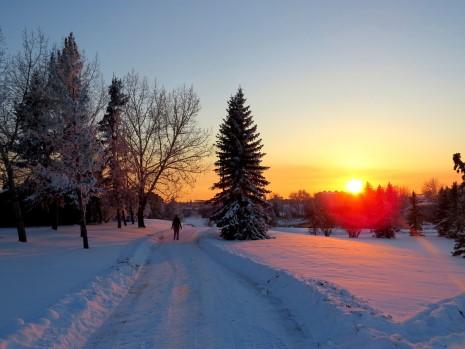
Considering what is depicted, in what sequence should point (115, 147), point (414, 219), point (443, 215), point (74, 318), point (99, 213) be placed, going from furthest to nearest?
1. point (414, 219)
2. point (443, 215)
3. point (99, 213)
4. point (115, 147)
5. point (74, 318)

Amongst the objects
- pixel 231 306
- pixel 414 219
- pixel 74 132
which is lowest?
pixel 414 219

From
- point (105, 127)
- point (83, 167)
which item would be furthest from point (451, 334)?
point (105, 127)

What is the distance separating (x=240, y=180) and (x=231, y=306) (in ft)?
64.0

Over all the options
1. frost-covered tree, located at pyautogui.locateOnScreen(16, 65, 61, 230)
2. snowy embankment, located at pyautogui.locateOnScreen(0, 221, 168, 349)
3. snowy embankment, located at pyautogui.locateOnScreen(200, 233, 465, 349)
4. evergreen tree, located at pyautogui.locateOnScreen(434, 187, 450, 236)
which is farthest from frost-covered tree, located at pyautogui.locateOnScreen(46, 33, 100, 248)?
evergreen tree, located at pyautogui.locateOnScreen(434, 187, 450, 236)

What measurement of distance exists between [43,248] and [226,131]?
1457 cm

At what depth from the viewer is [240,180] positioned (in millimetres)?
28312

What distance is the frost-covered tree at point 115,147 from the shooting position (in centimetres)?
3356

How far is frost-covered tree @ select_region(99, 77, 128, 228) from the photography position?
33.6m

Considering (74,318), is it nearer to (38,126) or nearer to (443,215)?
(38,126)

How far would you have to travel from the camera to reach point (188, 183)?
36.7m

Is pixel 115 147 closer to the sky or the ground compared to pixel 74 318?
closer to the sky

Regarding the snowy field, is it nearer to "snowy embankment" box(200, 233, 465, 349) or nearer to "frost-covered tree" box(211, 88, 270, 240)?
"snowy embankment" box(200, 233, 465, 349)

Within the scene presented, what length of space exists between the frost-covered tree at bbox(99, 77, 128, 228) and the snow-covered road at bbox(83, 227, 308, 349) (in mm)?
22210

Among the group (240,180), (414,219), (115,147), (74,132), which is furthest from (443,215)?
(74,132)
